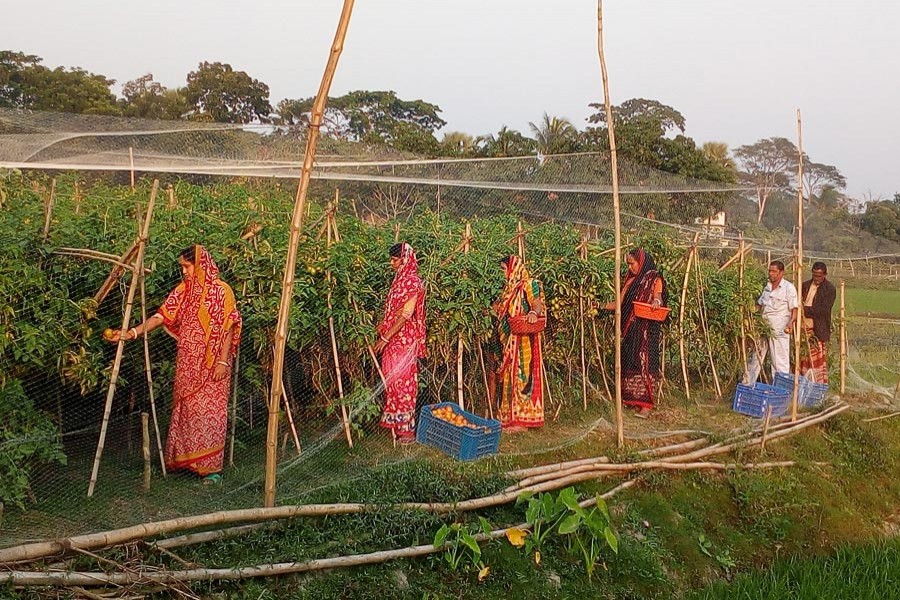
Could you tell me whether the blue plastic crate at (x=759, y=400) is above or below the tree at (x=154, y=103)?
below

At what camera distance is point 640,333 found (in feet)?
24.9

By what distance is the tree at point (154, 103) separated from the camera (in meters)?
14.3

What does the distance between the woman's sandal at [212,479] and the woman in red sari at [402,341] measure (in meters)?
1.41

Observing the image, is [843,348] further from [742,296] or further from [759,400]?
[759,400]

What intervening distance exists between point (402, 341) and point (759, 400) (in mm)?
3835

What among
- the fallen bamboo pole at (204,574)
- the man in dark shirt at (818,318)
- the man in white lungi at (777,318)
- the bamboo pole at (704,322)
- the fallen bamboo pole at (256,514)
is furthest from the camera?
the man in dark shirt at (818,318)

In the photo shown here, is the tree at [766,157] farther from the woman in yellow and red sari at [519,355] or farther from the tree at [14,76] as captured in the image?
the tree at [14,76]

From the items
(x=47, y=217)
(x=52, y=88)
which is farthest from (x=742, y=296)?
(x=52, y=88)

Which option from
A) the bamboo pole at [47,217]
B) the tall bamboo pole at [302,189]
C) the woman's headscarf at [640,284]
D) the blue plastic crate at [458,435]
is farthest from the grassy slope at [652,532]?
the bamboo pole at [47,217]

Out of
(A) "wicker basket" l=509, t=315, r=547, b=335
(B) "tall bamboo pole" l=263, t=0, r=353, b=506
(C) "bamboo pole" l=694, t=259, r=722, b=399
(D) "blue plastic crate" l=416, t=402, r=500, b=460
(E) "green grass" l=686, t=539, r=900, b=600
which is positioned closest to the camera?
(B) "tall bamboo pole" l=263, t=0, r=353, b=506

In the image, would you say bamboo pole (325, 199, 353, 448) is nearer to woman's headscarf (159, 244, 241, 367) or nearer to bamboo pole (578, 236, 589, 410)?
woman's headscarf (159, 244, 241, 367)

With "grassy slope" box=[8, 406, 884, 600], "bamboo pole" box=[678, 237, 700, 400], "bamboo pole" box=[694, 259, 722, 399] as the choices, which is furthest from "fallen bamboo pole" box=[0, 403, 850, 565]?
"bamboo pole" box=[694, 259, 722, 399]

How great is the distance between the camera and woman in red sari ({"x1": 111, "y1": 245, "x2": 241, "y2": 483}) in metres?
5.08

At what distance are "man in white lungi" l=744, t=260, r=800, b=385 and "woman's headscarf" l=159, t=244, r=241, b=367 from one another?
228 inches
